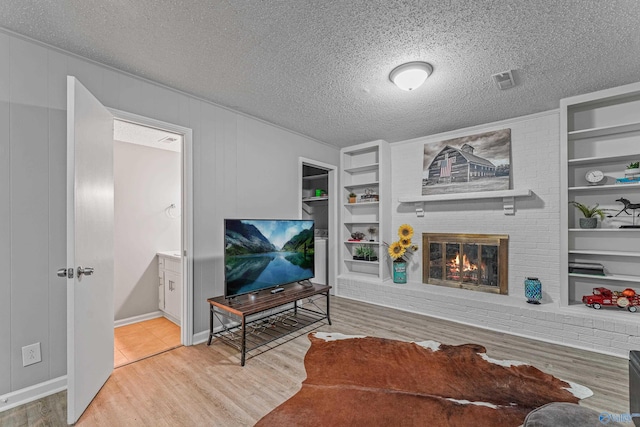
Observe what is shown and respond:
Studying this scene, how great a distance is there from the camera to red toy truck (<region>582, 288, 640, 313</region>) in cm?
272

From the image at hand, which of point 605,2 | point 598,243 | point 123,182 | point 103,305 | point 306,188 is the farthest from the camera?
point 306,188

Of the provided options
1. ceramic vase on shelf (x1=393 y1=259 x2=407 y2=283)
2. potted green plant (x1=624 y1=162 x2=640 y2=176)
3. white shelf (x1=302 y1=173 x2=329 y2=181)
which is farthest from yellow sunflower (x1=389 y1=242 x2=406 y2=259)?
potted green plant (x1=624 y1=162 x2=640 y2=176)

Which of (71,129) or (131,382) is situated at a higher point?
(71,129)

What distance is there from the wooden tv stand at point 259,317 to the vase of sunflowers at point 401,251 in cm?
133

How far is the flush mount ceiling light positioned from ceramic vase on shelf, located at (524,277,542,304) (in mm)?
2624

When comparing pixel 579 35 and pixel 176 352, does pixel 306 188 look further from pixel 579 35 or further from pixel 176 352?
pixel 579 35

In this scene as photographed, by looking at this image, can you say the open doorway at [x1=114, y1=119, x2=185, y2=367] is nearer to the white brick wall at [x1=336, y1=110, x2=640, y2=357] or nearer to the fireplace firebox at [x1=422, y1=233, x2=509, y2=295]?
the white brick wall at [x1=336, y1=110, x2=640, y2=357]

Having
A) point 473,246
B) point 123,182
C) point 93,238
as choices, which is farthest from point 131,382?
point 473,246

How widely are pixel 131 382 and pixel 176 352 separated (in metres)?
0.50

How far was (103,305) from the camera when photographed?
2133 millimetres

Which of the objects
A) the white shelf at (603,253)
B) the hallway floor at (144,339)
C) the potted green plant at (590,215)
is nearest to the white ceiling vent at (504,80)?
the potted green plant at (590,215)

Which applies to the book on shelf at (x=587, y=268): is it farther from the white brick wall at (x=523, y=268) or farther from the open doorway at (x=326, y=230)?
the open doorway at (x=326, y=230)

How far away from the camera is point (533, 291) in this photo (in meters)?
3.22

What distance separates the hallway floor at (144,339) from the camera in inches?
104
